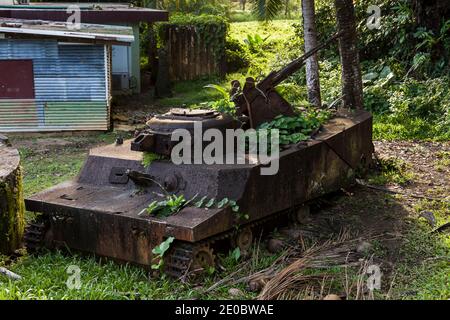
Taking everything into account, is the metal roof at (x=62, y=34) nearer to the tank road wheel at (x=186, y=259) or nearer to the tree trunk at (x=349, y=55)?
the tree trunk at (x=349, y=55)

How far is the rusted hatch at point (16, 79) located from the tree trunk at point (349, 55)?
289 inches

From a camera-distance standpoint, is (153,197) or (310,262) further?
(153,197)

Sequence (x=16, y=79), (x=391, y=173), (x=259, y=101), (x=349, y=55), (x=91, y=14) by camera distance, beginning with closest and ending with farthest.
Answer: (x=259, y=101) → (x=391, y=173) → (x=349, y=55) → (x=16, y=79) → (x=91, y=14)

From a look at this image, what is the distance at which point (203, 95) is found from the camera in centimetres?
2025

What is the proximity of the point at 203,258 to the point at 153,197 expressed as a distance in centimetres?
100

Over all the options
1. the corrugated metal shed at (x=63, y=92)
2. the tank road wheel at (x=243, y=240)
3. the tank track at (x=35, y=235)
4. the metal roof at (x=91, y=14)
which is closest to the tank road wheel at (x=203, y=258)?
the tank road wheel at (x=243, y=240)

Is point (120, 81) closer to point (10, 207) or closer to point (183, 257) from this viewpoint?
point (10, 207)

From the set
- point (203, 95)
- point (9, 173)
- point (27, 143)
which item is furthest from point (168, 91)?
point (9, 173)

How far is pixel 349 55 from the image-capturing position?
11.7 metres

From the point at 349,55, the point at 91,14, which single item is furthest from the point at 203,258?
the point at 91,14

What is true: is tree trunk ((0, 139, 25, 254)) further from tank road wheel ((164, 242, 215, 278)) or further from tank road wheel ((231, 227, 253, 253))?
tank road wheel ((231, 227, 253, 253))

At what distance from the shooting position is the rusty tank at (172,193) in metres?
6.57

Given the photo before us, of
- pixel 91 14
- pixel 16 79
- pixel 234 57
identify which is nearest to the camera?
pixel 16 79

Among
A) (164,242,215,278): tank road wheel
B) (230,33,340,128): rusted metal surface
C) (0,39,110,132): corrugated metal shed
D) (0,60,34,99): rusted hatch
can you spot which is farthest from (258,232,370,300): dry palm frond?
(0,60,34,99): rusted hatch
